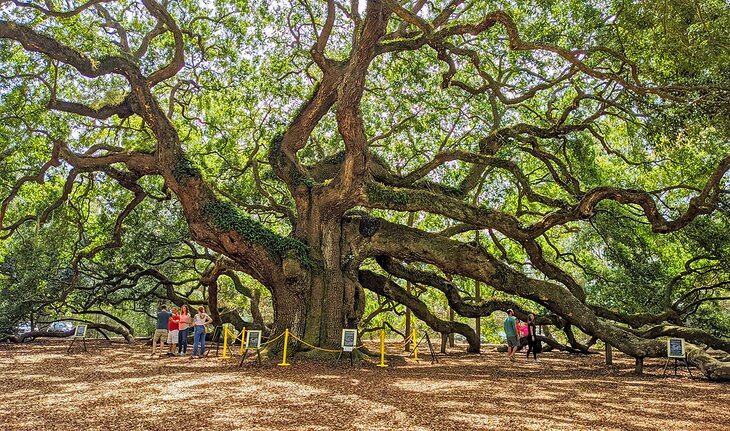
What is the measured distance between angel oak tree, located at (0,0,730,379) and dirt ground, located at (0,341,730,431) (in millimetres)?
2230

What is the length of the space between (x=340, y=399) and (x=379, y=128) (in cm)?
1064

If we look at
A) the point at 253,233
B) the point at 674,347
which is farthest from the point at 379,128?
the point at 674,347

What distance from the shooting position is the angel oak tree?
361 inches

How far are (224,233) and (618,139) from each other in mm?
12799

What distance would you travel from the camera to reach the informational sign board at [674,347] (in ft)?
32.0

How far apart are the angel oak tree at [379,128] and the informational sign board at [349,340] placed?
0.88 meters

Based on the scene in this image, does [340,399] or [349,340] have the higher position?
[349,340]

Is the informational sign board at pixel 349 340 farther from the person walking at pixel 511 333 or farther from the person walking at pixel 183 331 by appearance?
the person walking at pixel 511 333

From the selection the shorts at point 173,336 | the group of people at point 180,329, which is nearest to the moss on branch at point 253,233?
the group of people at point 180,329

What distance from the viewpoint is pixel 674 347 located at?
9.83 m

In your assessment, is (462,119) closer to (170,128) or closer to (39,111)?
(170,128)

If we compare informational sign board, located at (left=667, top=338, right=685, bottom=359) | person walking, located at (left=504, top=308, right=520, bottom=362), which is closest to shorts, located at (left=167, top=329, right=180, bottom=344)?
person walking, located at (left=504, top=308, right=520, bottom=362)

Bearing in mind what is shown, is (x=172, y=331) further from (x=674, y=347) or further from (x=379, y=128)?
(x=674, y=347)

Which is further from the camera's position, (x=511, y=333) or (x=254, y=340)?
(x=511, y=333)
